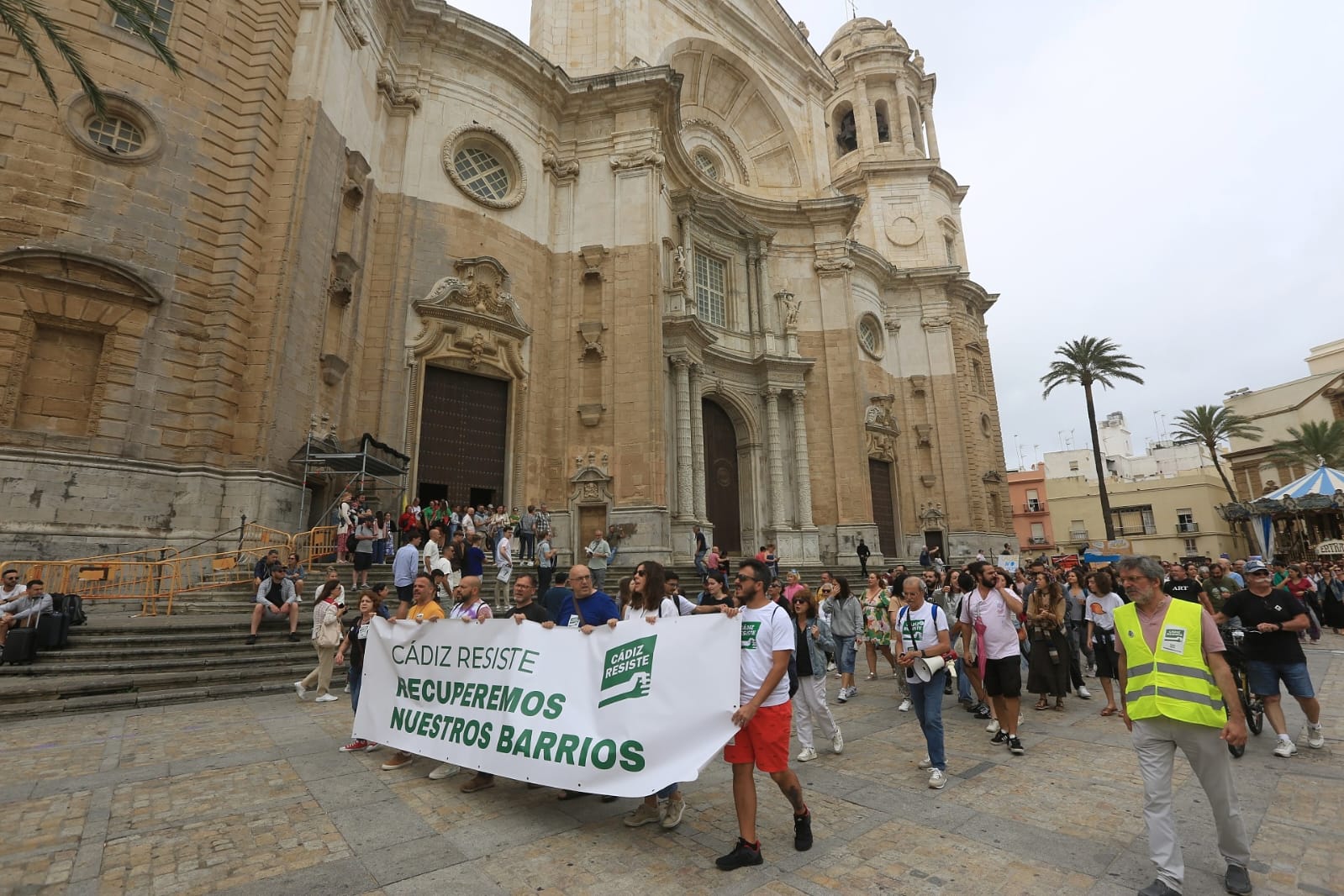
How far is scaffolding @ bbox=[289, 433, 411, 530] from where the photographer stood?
14273 millimetres

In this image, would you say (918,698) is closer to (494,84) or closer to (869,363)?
(494,84)

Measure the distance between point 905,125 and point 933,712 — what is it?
43076 millimetres

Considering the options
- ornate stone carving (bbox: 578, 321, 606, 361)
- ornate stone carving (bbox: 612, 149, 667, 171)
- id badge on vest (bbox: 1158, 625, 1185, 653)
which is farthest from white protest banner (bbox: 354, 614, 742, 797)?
ornate stone carving (bbox: 612, 149, 667, 171)

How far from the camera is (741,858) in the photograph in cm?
383

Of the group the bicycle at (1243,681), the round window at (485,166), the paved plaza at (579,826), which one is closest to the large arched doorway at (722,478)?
the round window at (485,166)

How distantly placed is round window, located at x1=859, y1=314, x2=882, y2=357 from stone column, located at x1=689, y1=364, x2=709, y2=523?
39.3ft

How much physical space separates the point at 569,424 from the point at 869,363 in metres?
18.9

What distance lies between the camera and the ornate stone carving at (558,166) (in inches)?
892

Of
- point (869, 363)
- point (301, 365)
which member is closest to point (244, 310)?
point (301, 365)

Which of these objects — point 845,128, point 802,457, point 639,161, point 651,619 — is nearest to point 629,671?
point 651,619

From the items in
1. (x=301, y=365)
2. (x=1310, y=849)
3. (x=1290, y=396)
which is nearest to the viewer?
(x=1310, y=849)

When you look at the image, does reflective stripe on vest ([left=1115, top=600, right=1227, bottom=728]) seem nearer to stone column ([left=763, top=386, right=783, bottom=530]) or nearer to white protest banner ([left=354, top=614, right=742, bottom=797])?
white protest banner ([left=354, top=614, right=742, bottom=797])

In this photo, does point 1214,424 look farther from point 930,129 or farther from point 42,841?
point 42,841

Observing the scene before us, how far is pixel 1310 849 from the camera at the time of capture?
13.3 ft
